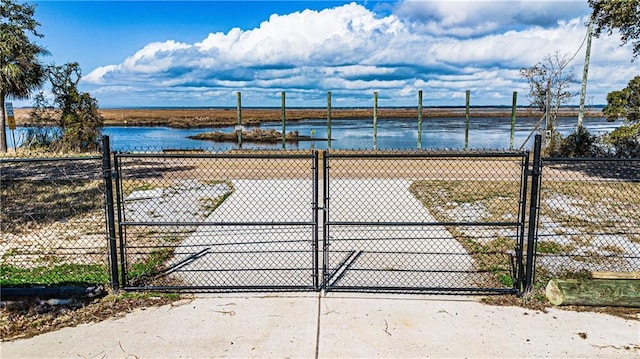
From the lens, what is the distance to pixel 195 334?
13.2 ft

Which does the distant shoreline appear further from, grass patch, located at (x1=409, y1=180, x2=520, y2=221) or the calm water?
grass patch, located at (x1=409, y1=180, x2=520, y2=221)

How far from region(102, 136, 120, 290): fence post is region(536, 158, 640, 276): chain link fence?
4295mm

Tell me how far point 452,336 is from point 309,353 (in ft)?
4.13

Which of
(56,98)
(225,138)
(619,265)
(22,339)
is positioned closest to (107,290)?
(22,339)

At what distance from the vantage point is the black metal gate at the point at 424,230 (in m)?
4.97

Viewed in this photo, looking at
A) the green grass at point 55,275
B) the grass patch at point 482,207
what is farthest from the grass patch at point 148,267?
the grass patch at point 482,207

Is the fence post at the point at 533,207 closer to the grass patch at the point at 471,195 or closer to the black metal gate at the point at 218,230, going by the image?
the black metal gate at the point at 218,230

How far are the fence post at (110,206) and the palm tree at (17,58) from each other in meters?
16.5

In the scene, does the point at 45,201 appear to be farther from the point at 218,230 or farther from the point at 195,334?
the point at 195,334

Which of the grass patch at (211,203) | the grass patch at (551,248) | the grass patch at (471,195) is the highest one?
the grass patch at (471,195)

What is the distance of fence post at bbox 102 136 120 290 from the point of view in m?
4.62

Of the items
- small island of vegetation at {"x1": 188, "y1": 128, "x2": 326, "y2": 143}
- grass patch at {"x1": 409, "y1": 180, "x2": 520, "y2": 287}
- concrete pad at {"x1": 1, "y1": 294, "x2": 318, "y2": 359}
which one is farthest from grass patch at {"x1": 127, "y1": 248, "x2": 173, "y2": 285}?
small island of vegetation at {"x1": 188, "y1": 128, "x2": 326, "y2": 143}

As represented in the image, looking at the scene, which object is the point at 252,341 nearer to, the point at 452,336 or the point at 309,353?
the point at 309,353

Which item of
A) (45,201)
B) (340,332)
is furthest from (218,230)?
(45,201)
